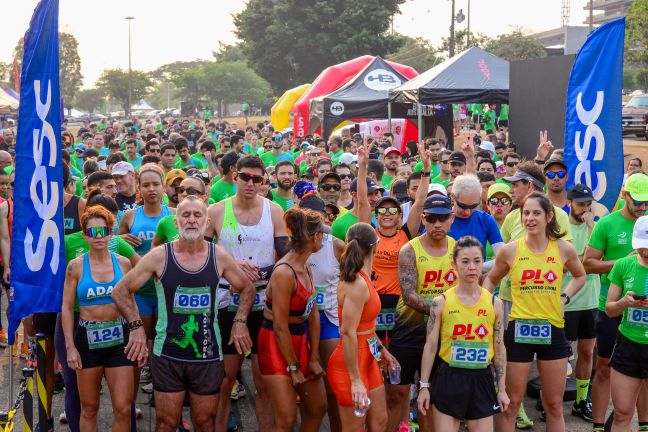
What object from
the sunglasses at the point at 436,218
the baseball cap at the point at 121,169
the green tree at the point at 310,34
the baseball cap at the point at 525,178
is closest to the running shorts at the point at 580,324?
the baseball cap at the point at 525,178

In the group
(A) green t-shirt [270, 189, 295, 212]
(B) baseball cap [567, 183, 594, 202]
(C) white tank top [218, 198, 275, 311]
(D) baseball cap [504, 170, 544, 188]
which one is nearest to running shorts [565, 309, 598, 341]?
(B) baseball cap [567, 183, 594, 202]

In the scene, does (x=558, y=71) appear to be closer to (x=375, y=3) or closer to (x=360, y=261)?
(x=360, y=261)

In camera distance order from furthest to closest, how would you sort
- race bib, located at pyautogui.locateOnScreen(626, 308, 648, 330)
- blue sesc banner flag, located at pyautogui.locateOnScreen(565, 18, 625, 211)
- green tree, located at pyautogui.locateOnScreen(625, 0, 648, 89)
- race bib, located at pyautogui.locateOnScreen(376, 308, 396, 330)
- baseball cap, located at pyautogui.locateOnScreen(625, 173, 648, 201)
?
green tree, located at pyautogui.locateOnScreen(625, 0, 648, 89), blue sesc banner flag, located at pyautogui.locateOnScreen(565, 18, 625, 211), baseball cap, located at pyautogui.locateOnScreen(625, 173, 648, 201), race bib, located at pyautogui.locateOnScreen(376, 308, 396, 330), race bib, located at pyautogui.locateOnScreen(626, 308, 648, 330)

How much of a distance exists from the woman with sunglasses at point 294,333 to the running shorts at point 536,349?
4.30 ft

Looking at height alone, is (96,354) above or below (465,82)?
below

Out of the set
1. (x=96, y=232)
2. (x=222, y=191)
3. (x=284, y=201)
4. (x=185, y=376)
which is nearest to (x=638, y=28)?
(x=222, y=191)

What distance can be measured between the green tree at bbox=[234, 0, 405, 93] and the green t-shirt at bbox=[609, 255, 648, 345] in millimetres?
48714

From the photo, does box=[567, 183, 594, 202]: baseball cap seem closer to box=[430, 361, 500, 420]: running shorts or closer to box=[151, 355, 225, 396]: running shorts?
box=[430, 361, 500, 420]: running shorts

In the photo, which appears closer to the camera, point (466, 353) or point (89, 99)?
point (466, 353)

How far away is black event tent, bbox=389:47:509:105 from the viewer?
1735 cm

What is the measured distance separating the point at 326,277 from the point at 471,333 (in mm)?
1166

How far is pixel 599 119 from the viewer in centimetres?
691

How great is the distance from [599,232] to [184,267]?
3.15 meters

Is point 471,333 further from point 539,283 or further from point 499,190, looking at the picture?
point 499,190
